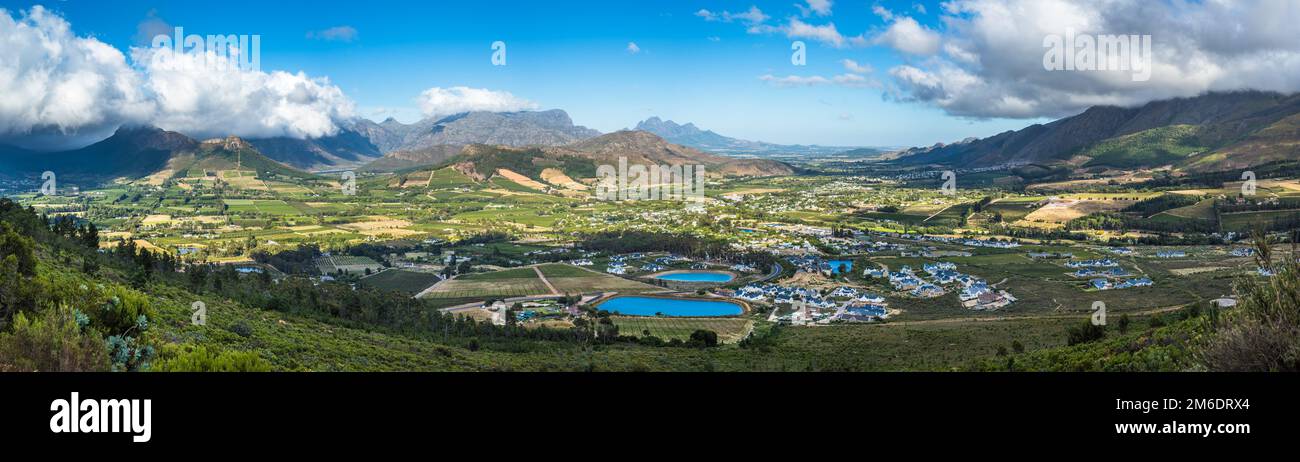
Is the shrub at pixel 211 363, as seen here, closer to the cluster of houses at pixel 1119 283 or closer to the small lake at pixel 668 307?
the small lake at pixel 668 307

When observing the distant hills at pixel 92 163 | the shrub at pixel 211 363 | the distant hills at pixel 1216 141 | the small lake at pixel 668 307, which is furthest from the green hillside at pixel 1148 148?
the distant hills at pixel 92 163

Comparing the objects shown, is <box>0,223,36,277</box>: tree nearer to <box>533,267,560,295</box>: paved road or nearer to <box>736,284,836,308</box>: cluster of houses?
<box>533,267,560,295</box>: paved road

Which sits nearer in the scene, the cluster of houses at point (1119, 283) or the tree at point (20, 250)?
the tree at point (20, 250)

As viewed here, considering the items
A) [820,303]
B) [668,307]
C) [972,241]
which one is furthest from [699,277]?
[972,241]
